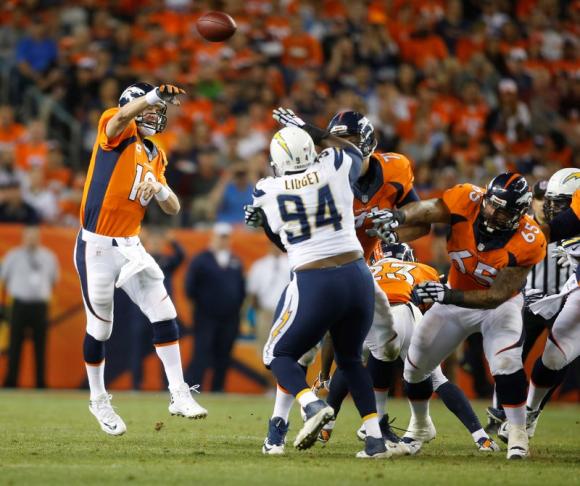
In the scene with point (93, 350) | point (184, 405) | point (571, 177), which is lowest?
point (184, 405)

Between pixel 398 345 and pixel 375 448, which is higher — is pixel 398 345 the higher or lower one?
the higher one

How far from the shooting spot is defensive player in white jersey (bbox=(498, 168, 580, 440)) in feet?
25.6

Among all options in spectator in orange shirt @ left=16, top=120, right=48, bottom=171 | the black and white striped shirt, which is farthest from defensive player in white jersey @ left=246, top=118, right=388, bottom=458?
spectator in orange shirt @ left=16, top=120, right=48, bottom=171

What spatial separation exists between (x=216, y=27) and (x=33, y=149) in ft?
20.3

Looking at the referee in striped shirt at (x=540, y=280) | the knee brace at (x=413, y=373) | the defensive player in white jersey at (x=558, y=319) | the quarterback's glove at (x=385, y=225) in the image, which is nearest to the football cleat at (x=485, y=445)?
the defensive player in white jersey at (x=558, y=319)

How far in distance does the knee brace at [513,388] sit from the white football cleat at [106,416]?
270 centimetres

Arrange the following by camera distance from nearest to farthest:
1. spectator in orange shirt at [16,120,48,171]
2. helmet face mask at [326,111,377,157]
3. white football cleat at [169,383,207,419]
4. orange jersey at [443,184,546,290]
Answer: orange jersey at [443,184,546,290], white football cleat at [169,383,207,419], helmet face mask at [326,111,377,157], spectator in orange shirt at [16,120,48,171]

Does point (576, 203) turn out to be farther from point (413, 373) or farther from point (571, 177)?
point (413, 373)

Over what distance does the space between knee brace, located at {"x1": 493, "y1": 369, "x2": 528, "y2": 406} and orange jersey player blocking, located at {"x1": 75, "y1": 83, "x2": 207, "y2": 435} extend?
212 centimetres

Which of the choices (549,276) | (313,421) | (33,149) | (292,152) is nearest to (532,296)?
(549,276)

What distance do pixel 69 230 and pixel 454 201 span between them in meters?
7.76

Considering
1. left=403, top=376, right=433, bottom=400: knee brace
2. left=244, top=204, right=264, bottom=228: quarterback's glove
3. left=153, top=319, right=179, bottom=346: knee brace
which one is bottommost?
left=403, top=376, right=433, bottom=400: knee brace

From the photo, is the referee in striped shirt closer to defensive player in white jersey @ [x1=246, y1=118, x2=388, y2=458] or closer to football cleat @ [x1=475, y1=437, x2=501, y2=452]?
football cleat @ [x1=475, y1=437, x2=501, y2=452]

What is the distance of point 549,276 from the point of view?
919 cm
